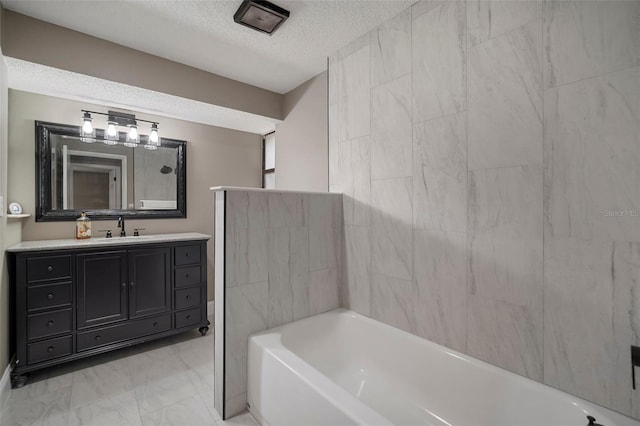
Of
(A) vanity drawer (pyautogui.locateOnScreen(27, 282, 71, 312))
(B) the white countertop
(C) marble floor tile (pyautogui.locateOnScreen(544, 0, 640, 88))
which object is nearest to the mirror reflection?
(B) the white countertop

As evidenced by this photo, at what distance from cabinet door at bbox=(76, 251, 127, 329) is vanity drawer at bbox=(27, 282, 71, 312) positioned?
0.08 metres

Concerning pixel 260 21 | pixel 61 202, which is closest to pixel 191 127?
pixel 61 202

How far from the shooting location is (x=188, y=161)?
3365 mm

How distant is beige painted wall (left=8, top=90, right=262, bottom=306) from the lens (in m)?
2.45

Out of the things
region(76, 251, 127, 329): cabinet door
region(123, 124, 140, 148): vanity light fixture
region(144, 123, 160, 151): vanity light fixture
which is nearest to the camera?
region(76, 251, 127, 329): cabinet door

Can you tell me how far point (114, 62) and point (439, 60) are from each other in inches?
94.7

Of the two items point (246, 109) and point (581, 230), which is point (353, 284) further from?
point (246, 109)

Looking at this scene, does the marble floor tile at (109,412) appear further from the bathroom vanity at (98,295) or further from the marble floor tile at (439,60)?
the marble floor tile at (439,60)

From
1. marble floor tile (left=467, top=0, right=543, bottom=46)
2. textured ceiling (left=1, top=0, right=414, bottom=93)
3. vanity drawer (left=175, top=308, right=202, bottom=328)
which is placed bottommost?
vanity drawer (left=175, top=308, right=202, bottom=328)

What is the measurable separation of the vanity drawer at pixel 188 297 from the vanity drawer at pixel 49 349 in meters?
0.81

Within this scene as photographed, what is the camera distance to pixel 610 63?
1.18 meters

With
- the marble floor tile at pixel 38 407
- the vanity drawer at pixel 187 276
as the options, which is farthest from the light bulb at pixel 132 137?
the marble floor tile at pixel 38 407

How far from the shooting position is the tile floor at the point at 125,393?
69.3 inches

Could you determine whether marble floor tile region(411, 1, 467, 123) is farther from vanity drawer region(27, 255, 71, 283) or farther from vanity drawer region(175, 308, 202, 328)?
vanity drawer region(27, 255, 71, 283)
